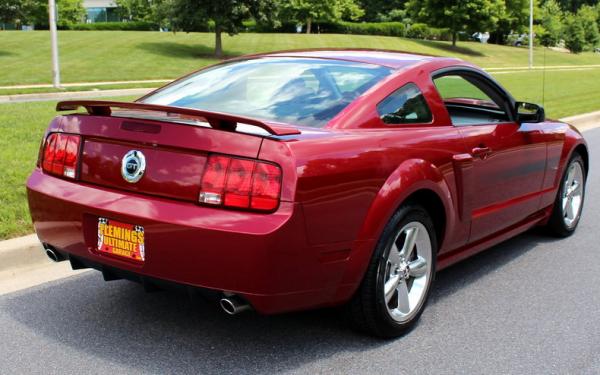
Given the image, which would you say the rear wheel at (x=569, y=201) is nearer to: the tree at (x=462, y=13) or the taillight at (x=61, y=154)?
the taillight at (x=61, y=154)

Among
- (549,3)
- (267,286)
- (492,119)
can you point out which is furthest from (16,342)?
(549,3)

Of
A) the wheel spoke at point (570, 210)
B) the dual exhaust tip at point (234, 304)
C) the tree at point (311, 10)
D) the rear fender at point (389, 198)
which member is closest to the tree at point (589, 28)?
the tree at point (311, 10)

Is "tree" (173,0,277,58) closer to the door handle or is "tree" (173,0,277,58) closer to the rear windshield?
the rear windshield

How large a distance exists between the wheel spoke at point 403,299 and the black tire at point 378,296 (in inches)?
3.0

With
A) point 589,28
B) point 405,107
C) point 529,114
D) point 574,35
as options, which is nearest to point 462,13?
point 574,35

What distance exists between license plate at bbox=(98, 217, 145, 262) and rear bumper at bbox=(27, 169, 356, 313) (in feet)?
0.11

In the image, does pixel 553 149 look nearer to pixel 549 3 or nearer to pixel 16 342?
pixel 16 342

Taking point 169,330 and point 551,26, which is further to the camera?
point 551,26

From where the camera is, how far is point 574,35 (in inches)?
2854

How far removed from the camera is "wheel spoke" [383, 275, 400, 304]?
12.1 ft

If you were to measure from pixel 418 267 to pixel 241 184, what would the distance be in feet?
4.35

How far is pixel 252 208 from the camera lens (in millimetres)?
3072

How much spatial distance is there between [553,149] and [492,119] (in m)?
0.65

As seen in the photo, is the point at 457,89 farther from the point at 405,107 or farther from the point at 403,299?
the point at 403,299
